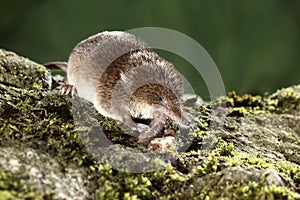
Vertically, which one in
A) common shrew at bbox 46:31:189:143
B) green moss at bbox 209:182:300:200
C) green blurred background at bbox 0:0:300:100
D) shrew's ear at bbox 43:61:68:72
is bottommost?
green moss at bbox 209:182:300:200

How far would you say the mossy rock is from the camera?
1038mm

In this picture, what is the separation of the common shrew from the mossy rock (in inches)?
3.5

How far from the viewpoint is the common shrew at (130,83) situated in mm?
1508

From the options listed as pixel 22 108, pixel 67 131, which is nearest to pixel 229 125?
pixel 67 131

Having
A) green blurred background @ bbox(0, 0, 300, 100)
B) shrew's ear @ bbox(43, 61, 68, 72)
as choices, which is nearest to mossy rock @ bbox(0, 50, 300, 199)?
shrew's ear @ bbox(43, 61, 68, 72)

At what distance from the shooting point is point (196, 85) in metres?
2.20

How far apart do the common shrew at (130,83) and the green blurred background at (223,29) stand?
1.11 metres

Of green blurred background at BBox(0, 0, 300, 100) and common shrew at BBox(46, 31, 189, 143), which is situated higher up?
green blurred background at BBox(0, 0, 300, 100)

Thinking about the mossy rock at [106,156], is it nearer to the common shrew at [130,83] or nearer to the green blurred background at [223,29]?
the common shrew at [130,83]

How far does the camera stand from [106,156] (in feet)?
3.93

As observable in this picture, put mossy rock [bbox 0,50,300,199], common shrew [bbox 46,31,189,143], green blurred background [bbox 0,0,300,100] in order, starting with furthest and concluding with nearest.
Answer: green blurred background [bbox 0,0,300,100] → common shrew [bbox 46,31,189,143] → mossy rock [bbox 0,50,300,199]

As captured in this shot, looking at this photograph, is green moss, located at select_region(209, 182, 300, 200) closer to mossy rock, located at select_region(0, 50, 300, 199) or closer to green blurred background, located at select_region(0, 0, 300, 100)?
mossy rock, located at select_region(0, 50, 300, 199)

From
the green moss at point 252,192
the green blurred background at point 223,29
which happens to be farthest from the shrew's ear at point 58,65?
the green moss at point 252,192

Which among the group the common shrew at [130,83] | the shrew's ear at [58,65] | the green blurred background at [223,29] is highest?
the green blurred background at [223,29]
